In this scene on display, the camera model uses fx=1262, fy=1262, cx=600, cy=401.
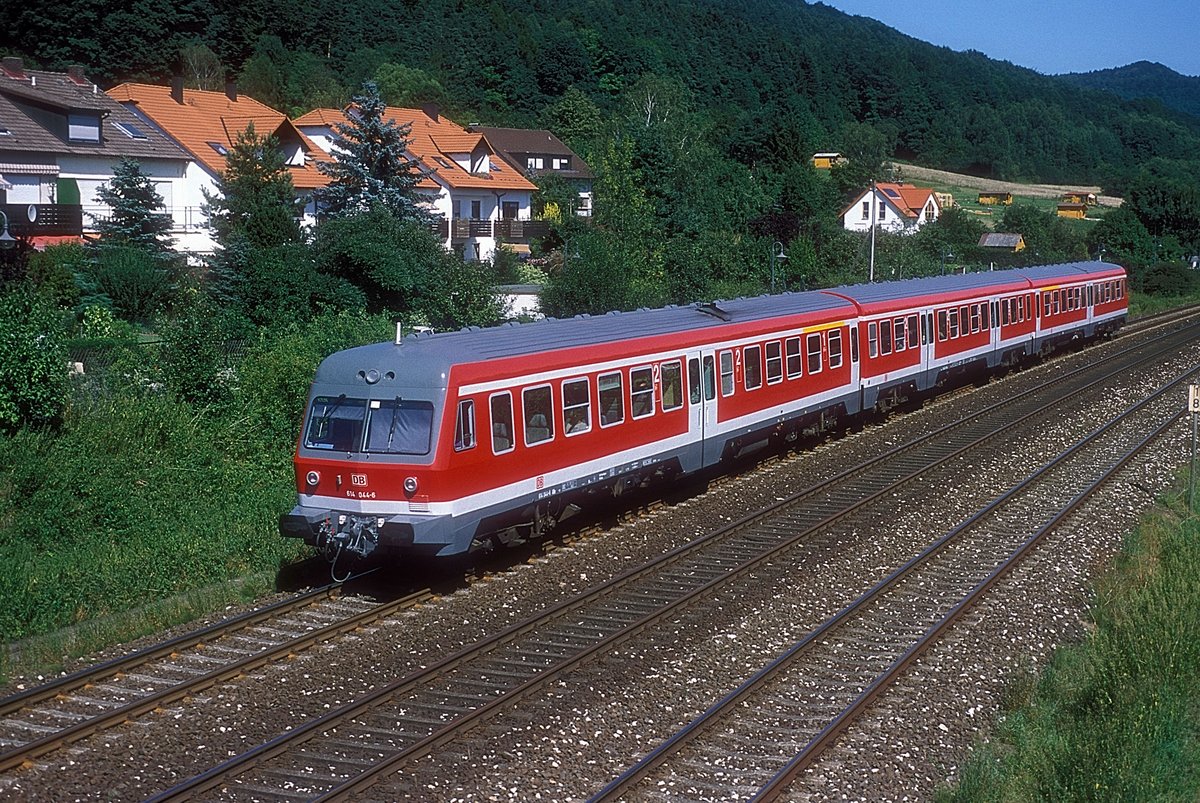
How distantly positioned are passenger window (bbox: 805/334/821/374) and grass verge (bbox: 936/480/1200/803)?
8.93 m

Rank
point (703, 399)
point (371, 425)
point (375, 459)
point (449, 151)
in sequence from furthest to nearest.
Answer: point (449, 151) → point (703, 399) → point (371, 425) → point (375, 459)

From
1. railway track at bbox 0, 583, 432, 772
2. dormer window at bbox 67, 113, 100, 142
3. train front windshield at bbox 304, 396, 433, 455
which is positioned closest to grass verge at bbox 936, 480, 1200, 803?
railway track at bbox 0, 583, 432, 772

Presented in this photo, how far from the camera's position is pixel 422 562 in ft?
51.8

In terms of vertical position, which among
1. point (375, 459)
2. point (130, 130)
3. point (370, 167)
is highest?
point (130, 130)

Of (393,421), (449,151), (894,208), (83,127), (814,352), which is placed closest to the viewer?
(393,421)

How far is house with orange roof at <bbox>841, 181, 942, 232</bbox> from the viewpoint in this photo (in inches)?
3723

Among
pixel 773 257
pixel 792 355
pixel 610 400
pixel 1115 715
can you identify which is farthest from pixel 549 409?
pixel 773 257

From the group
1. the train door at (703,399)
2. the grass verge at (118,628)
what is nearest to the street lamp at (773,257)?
the train door at (703,399)

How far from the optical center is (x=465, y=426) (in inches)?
571

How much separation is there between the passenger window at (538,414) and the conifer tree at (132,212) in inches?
965

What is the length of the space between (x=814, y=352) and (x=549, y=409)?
29.5ft

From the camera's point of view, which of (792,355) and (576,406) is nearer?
(576,406)

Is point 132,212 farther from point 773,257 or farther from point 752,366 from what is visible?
point 752,366

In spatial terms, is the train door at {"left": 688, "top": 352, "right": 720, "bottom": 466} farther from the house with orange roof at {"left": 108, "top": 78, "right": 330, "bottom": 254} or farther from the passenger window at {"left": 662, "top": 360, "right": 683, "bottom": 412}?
the house with orange roof at {"left": 108, "top": 78, "right": 330, "bottom": 254}
